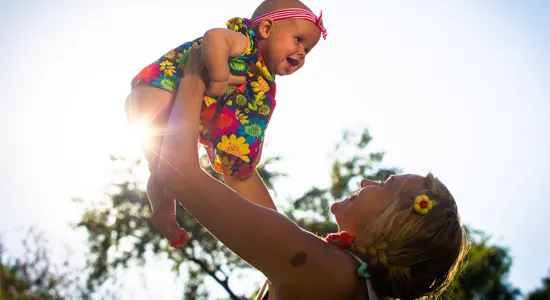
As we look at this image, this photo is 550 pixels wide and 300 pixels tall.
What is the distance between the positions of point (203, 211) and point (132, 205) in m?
16.9

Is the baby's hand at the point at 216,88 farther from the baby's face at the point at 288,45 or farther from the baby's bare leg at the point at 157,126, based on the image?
the baby's face at the point at 288,45

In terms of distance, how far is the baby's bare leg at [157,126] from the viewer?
8.21 ft

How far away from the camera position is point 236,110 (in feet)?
8.96

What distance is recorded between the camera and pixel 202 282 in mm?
17094

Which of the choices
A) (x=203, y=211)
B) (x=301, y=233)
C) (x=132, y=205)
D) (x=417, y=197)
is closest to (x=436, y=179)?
(x=417, y=197)

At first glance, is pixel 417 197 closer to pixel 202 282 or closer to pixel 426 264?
pixel 426 264

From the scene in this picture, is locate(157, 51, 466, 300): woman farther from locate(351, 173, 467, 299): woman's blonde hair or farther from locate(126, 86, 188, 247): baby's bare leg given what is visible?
locate(126, 86, 188, 247): baby's bare leg

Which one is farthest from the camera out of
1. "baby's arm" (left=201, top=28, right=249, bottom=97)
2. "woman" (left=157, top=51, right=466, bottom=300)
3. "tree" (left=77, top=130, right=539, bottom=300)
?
"tree" (left=77, top=130, right=539, bottom=300)

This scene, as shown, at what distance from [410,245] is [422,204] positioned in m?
0.18

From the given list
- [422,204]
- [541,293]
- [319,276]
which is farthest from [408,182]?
[541,293]

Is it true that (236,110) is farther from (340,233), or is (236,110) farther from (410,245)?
(410,245)

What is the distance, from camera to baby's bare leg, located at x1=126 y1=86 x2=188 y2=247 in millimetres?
2504

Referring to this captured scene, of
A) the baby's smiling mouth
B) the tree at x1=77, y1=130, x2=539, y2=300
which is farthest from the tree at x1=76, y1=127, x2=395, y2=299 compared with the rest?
the baby's smiling mouth

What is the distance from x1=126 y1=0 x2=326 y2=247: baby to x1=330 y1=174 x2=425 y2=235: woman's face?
0.54 meters
